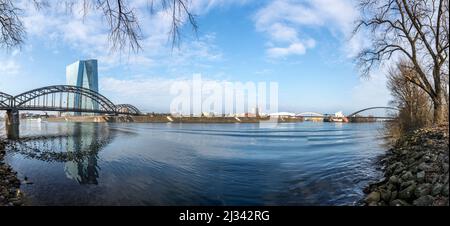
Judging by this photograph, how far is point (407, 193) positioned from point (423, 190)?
51cm

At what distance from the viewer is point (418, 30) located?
60.5 feet

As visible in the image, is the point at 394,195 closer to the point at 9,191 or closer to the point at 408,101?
the point at 9,191

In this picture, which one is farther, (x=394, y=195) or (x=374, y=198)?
(x=374, y=198)

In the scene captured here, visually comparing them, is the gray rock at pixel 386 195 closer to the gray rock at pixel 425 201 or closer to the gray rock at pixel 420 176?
the gray rock at pixel 420 176

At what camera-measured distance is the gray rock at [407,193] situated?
6617 millimetres

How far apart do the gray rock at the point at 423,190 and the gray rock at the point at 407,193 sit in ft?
0.53

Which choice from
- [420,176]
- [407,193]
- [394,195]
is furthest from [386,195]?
[420,176]

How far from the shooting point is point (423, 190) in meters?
6.22

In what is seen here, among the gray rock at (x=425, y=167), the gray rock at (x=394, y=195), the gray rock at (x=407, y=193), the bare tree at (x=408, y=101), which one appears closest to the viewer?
the gray rock at (x=407, y=193)

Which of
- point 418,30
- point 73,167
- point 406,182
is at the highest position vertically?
point 418,30

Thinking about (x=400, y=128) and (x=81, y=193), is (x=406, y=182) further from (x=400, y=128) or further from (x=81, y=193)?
(x=400, y=128)

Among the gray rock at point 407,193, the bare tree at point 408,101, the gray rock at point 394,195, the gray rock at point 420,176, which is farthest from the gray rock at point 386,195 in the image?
the bare tree at point 408,101
